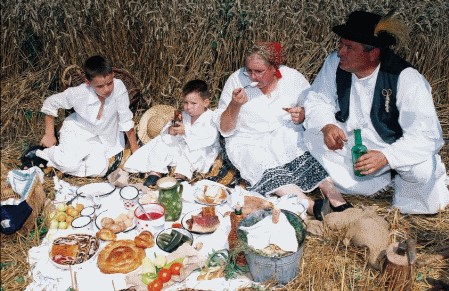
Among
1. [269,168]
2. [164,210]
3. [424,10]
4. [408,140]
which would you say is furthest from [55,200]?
[424,10]

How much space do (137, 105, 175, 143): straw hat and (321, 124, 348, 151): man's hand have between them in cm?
195

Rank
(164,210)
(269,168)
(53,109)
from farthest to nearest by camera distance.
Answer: (53,109) < (269,168) < (164,210)

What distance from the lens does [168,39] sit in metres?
6.05

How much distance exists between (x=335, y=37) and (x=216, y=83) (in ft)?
5.22

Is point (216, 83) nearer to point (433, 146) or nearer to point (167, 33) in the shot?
point (167, 33)

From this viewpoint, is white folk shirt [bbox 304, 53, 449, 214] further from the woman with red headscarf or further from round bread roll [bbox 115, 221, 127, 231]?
round bread roll [bbox 115, 221, 127, 231]

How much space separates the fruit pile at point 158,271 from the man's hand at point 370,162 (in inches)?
67.5

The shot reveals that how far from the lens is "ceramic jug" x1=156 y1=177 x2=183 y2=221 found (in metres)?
4.27

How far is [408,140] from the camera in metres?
4.39

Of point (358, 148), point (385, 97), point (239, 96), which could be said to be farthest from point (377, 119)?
point (239, 96)

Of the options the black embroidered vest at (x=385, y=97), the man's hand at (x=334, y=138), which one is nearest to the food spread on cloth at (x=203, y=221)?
the man's hand at (x=334, y=138)

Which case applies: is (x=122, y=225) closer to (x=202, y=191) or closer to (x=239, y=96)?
(x=202, y=191)

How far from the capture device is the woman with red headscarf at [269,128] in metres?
4.86

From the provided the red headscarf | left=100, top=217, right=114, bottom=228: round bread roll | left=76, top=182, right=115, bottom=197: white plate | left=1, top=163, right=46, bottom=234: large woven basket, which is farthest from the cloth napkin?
left=1, top=163, right=46, bottom=234: large woven basket
